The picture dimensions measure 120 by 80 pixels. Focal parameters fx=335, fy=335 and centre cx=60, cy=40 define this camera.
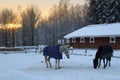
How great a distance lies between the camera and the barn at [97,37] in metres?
53.1

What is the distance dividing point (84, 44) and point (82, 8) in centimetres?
4039

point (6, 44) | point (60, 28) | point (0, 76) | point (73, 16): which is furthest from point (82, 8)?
point (0, 76)

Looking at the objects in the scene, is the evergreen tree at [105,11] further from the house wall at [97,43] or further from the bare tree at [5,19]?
the bare tree at [5,19]

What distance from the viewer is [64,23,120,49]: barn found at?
53088 millimetres

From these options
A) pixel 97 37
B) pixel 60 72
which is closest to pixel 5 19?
pixel 97 37

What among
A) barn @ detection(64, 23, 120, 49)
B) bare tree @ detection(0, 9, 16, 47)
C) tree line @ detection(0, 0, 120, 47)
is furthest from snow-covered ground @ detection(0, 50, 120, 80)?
bare tree @ detection(0, 9, 16, 47)

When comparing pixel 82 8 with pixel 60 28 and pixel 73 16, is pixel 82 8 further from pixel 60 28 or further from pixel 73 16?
pixel 60 28

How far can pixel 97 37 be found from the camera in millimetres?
56219

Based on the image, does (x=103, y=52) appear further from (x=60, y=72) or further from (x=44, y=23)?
(x=44, y=23)

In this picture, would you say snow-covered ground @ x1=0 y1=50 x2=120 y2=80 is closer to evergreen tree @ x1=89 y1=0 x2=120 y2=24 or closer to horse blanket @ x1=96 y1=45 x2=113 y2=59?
horse blanket @ x1=96 y1=45 x2=113 y2=59

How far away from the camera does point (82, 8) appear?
3858 inches

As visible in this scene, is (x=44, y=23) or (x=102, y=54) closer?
(x=102, y=54)

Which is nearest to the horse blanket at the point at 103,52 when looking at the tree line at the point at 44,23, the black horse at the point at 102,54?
the black horse at the point at 102,54

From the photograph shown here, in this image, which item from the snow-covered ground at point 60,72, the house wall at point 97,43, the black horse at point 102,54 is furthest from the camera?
the house wall at point 97,43
